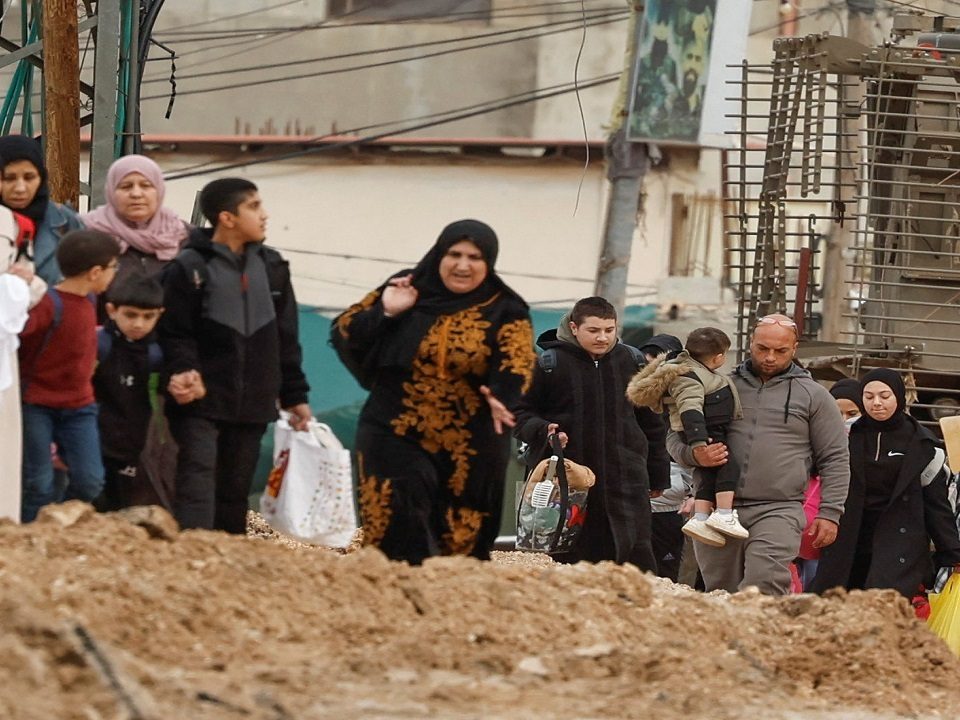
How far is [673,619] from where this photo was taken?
733cm

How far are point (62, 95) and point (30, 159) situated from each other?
393 centimetres

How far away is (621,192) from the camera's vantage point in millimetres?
23234

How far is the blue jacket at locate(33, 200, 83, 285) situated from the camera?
780cm

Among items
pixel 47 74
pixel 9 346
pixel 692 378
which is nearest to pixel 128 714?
pixel 9 346

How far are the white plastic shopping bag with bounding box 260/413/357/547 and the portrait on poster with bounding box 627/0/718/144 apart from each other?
15.8 meters

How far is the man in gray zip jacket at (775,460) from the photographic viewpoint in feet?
30.9

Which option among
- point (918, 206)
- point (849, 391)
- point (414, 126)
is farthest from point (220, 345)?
point (414, 126)

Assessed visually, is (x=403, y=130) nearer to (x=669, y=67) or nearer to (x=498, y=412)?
(x=669, y=67)

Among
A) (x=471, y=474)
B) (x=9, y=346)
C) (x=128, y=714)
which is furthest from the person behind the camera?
(x=471, y=474)

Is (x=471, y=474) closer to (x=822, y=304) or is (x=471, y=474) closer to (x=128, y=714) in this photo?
(x=128, y=714)

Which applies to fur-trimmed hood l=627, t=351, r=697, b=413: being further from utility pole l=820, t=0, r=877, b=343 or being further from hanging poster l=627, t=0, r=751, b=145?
hanging poster l=627, t=0, r=751, b=145

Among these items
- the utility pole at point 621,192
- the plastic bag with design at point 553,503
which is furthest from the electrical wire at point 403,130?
the plastic bag with design at point 553,503

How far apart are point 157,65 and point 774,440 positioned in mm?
18528

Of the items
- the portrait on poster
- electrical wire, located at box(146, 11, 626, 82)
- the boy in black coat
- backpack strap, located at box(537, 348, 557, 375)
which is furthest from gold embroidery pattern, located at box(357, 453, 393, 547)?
electrical wire, located at box(146, 11, 626, 82)
